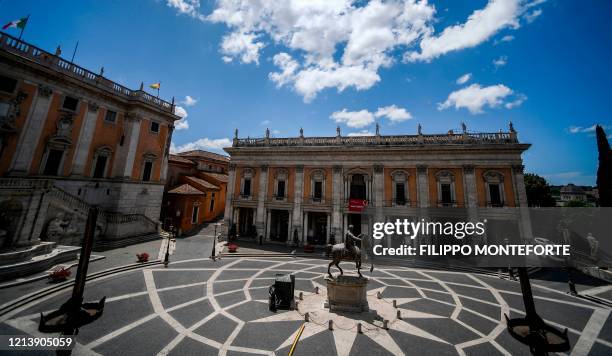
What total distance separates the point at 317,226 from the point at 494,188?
18.3 meters

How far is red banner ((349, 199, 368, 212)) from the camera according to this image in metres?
24.2

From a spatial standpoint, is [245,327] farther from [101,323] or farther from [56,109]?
[56,109]

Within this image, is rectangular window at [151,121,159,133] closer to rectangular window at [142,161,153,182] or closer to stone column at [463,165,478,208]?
rectangular window at [142,161,153,182]

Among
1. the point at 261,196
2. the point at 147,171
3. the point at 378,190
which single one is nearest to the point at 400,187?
the point at 378,190

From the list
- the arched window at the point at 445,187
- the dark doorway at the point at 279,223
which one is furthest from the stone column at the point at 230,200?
the arched window at the point at 445,187

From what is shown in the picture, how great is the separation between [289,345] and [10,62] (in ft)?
89.6

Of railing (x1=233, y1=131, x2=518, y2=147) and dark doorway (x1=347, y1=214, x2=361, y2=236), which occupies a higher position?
railing (x1=233, y1=131, x2=518, y2=147)

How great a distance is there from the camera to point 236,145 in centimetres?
2866

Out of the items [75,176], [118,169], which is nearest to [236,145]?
[118,169]

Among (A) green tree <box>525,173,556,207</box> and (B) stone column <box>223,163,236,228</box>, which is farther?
(A) green tree <box>525,173,556,207</box>

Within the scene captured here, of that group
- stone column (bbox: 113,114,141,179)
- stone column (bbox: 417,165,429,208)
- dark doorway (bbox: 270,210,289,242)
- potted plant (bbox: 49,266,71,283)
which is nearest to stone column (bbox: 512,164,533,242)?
stone column (bbox: 417,165,429,208)

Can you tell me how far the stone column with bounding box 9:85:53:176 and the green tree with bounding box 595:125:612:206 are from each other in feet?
185

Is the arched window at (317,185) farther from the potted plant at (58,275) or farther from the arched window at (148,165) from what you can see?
the potted plant at (58,275)

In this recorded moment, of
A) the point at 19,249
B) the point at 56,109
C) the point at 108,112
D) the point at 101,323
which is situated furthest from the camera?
the point at 108,112
